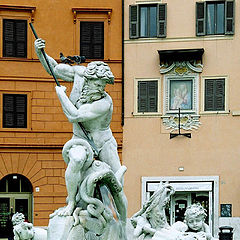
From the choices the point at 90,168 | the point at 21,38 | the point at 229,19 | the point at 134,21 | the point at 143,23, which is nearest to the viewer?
the point at 90,168

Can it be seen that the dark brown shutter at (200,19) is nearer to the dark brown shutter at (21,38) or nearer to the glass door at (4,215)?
the dark brown shutter at (21,38)

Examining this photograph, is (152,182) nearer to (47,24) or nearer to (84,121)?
(47,24)

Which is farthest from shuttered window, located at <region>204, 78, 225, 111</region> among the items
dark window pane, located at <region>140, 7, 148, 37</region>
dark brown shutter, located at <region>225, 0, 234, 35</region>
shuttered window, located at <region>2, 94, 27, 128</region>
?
shuttered window, located at <region>2, 94, 27, 128</region>

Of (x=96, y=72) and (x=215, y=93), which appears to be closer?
(x=96, y=72)

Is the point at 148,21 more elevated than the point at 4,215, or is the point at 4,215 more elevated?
the point at 148,21

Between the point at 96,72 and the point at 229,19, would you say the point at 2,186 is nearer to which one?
the point at 229,19

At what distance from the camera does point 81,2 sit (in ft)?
119

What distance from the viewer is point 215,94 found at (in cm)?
3516

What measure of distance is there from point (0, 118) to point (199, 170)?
8.61 metres

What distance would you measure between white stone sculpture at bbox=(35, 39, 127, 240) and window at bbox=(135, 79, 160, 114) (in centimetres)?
2357

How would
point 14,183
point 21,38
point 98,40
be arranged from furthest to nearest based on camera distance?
point 98,40, point 21,38, point 14,183

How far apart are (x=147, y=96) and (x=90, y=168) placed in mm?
24408

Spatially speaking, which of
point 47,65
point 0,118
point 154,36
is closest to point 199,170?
point 154,36

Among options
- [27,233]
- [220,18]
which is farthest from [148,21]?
[27,233]
